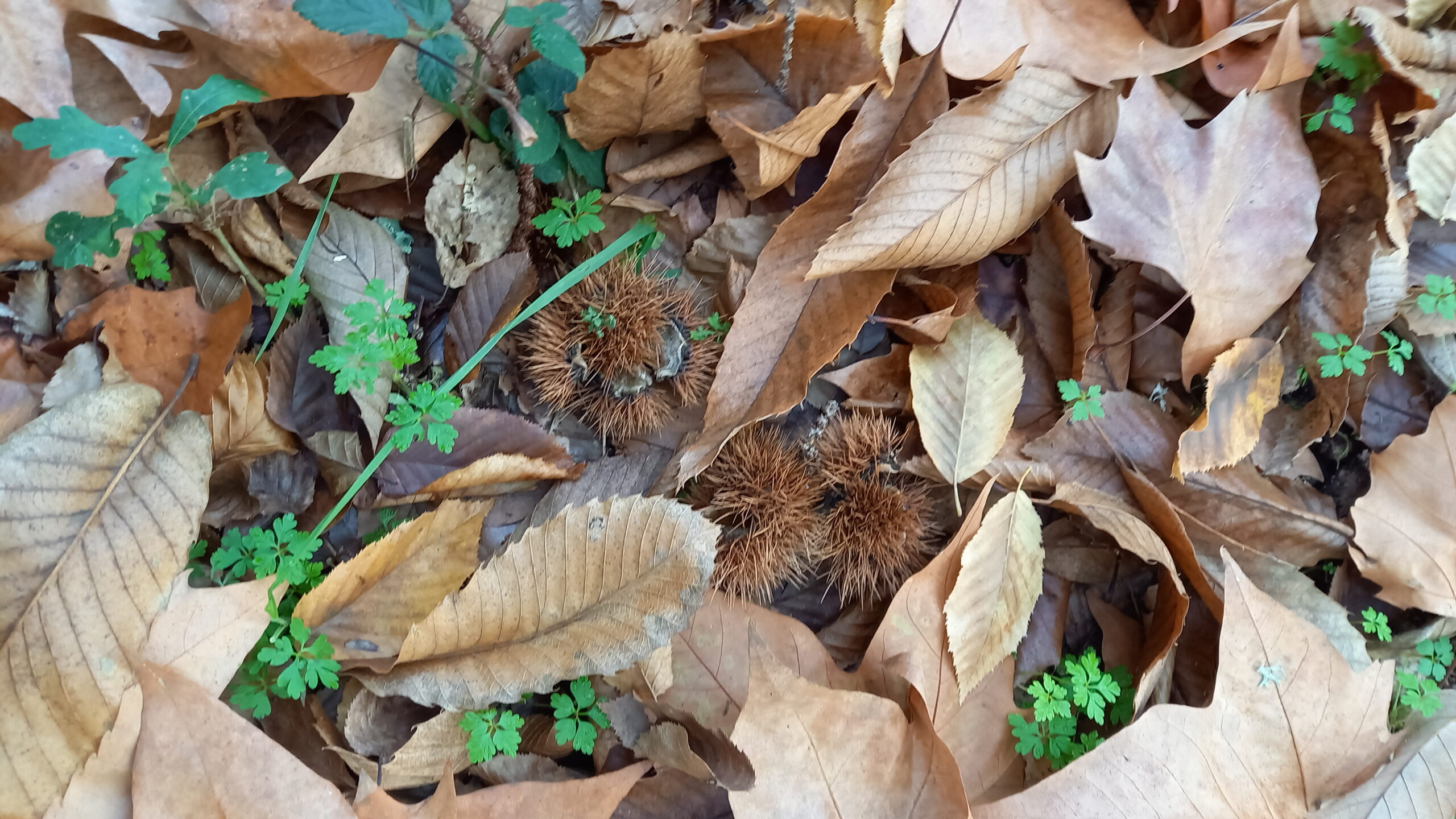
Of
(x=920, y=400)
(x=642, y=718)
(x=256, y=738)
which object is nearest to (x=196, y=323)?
(x=256, y=738)

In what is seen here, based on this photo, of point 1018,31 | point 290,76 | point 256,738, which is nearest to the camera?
point 256,738

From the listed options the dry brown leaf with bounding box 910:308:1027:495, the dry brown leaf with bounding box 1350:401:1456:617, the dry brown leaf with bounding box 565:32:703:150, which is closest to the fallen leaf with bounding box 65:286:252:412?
the dry brown leaf with bounding box 565:32:703:150

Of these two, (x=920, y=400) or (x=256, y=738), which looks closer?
(x=256, y=738)

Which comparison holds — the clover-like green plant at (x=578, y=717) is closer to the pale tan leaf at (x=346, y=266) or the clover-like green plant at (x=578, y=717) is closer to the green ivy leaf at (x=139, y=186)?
the pale tan leaf at (x=346, y=266)

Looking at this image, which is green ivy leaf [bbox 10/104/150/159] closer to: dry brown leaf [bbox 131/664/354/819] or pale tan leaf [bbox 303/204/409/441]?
pale tan leaf [bbox 303/204/409/441]

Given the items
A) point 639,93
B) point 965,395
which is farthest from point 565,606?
point 639,93

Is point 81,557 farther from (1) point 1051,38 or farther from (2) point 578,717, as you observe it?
(1) point 1051,38

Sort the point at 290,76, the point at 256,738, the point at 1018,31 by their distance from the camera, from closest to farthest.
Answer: the point at 256,738, the point at 290,76, the point at 1018,31

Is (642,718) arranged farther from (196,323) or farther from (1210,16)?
(1210,16)
